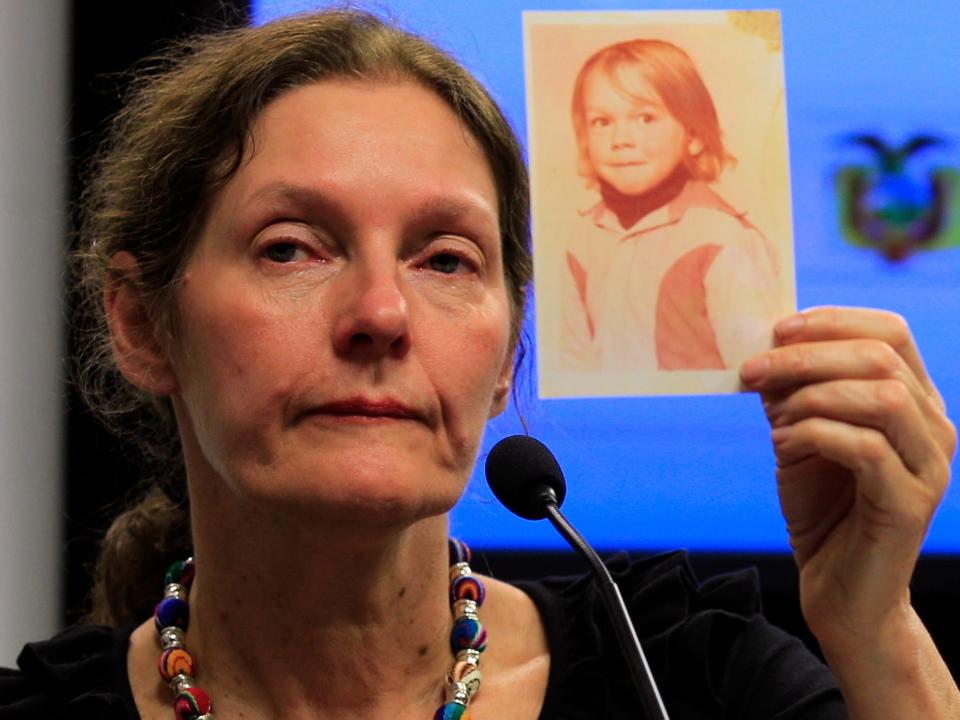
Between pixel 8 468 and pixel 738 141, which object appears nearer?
pixel 738 141

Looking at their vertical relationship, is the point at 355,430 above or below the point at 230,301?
below

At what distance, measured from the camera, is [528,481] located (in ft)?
3.88

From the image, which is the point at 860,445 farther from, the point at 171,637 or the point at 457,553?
the point at 171,637

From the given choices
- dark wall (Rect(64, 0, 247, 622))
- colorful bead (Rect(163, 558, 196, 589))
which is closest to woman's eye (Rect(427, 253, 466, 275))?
colorful bead (Rect(163, 558, 196, 589))

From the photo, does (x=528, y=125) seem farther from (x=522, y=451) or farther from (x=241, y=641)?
(x=241, y=641)

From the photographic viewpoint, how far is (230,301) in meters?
1.25

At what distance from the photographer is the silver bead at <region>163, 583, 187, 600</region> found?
4.86 feet

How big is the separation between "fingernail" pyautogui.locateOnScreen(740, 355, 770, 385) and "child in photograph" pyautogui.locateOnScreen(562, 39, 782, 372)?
0.28 feet

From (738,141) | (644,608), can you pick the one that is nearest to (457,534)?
(644,608)

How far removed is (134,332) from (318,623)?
37 cm

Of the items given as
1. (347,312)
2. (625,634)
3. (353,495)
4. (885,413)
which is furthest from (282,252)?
(885,413)

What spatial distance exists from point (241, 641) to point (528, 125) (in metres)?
0.65

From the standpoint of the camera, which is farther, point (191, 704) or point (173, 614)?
point (173, 614)

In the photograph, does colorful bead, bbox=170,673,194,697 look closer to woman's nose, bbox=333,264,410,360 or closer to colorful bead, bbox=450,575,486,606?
colorful bead, bbox=450,575,486,606
